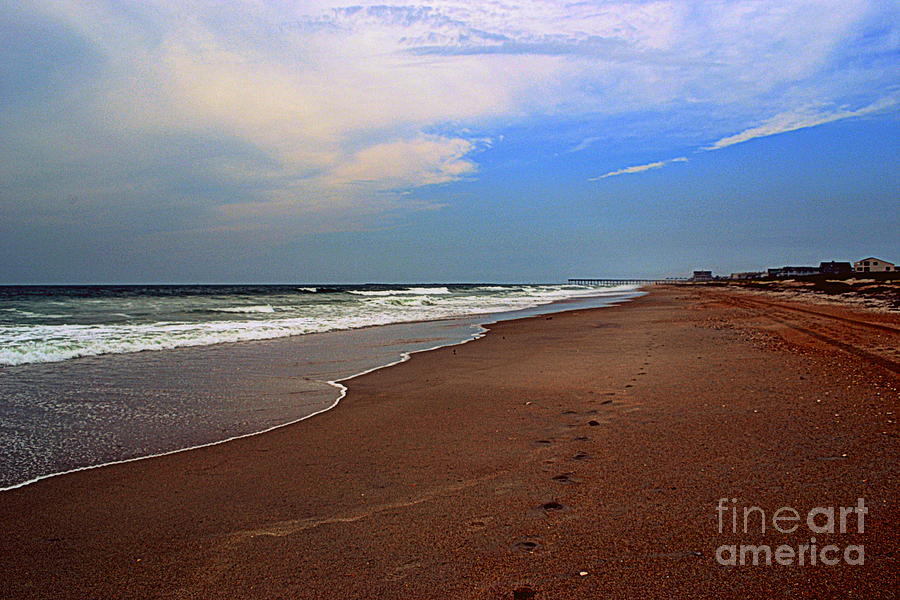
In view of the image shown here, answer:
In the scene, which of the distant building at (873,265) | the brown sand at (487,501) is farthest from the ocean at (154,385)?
the distant building at (873,265)

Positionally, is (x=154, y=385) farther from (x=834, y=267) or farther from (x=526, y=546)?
(x=834, y=267)

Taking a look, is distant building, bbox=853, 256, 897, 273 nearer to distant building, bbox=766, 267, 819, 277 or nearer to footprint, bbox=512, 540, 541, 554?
distant building, bbox=766, 267, 819, 277

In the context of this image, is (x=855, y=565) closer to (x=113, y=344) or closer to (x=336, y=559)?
(x=336, y=559)

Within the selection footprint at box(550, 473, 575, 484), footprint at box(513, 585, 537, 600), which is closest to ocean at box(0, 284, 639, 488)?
footprint at box(550, 473, 575, 484)

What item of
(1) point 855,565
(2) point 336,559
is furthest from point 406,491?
(1) point 855,565

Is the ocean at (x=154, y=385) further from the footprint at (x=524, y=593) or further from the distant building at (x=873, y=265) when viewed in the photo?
the distant building at (x=873, y=265)

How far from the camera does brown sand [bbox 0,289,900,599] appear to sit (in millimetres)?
2744

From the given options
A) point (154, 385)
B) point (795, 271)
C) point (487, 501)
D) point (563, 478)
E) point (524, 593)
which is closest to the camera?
point (524, 593)

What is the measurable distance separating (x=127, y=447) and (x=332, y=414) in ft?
6.80

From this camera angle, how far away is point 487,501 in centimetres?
370

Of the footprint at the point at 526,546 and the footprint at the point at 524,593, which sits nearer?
the footprint at the point at 524,593

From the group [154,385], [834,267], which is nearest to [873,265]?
[834,267]

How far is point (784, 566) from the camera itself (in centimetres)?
276

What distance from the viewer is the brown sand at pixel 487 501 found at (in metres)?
2.74
